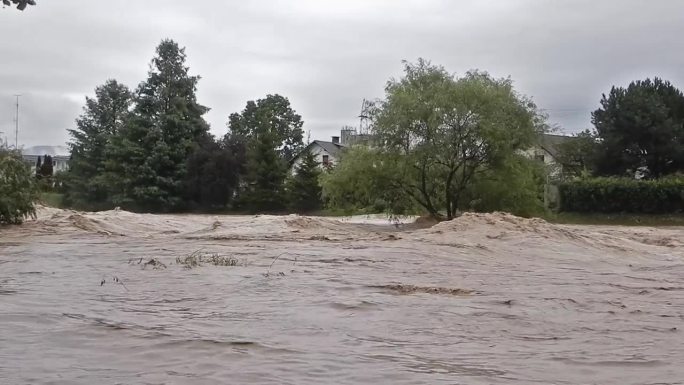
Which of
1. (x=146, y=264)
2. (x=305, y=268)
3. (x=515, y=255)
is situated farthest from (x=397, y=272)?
(x=515, y=255)

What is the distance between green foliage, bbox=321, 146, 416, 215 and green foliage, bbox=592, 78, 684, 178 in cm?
2845

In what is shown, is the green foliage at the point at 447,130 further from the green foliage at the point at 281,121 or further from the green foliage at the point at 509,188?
the green foliage at the point at 281,121

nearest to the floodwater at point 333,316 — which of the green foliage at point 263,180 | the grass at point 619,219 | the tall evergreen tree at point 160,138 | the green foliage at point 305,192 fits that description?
the grass at point 619,219

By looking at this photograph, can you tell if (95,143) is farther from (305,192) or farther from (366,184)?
(366,184)

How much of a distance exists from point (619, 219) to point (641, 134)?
16969mm

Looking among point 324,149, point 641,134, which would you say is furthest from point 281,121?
point 641,134

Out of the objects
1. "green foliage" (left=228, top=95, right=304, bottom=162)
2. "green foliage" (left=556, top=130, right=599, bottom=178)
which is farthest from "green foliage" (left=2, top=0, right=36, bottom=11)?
"green foliage" (left=228, top=95, right=304, bottom=162)

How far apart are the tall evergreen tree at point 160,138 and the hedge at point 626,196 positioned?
2917 cm

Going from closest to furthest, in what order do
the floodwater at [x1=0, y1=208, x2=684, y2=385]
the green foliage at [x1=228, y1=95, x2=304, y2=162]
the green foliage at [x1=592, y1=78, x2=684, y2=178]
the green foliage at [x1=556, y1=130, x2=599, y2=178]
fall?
the floodwater at [x1=0, y1=208, x2=684, y2=385]
the green foliage at [x1=592, y1=78, x2=684, y2=178]
the green foliage at [x1=556, y1=130, x2=599, y2=178]
the green foliage at [x1=228, y1=95, x2=304, y2=162]

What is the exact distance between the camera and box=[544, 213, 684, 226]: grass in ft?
150

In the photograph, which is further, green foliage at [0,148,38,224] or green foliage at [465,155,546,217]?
green foliage at [465,155,546,217]

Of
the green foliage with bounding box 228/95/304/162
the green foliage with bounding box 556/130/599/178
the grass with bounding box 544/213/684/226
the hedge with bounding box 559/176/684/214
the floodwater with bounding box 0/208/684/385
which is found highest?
→ the green foliage with bounding box 228/95/304/162

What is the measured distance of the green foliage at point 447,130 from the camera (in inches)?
1473

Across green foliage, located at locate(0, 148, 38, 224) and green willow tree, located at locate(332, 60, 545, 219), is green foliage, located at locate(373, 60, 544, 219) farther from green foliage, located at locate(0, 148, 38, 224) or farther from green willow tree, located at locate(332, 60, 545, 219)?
green foliage, located at locate(0, 148, 38, 224)
